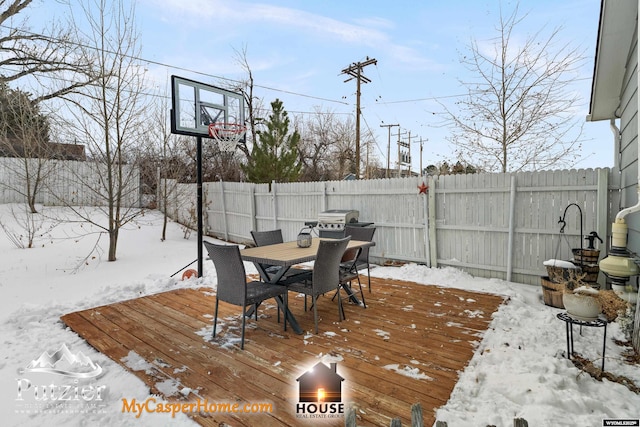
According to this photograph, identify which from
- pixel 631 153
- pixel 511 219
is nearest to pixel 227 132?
pixel 511 219

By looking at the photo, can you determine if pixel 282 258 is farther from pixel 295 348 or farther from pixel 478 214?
pixel 478 214

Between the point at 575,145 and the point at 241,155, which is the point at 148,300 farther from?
the point at 241,155

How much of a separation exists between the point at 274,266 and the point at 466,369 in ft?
7.72

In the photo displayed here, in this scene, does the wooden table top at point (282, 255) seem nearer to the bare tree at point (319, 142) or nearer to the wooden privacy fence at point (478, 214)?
the wooden privacy fence at point (478, 214)

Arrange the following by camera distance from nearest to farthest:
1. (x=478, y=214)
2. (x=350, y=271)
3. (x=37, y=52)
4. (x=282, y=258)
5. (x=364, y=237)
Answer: (x=282, y=258) → (x=350, y=271) → (x=364, y=237) → (x=478, y=214) → (x=37, y=52)

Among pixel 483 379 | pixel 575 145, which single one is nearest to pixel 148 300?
pixel 483 379

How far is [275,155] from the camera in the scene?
1040 cm

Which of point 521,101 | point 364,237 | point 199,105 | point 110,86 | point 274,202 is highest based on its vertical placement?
point 521,101

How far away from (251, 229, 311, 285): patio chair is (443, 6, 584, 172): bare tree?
20.2 ft

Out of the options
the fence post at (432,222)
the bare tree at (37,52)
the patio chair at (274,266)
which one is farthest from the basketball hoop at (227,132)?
the bare tree at (37,52)

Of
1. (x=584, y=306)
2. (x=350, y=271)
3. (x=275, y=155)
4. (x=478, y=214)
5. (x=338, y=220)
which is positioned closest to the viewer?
(x=584, y=306)

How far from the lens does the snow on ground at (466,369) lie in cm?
190

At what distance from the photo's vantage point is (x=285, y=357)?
2652 millimetres

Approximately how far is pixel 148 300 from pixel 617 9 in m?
6.18
